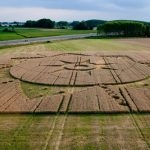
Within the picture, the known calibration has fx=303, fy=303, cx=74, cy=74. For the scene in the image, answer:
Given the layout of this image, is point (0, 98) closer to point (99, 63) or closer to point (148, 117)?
point (148, 117)

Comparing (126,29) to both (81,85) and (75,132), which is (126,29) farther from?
(75,132)

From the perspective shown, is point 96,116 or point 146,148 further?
point 96,116

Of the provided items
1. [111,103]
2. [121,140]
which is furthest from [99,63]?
[121,140]

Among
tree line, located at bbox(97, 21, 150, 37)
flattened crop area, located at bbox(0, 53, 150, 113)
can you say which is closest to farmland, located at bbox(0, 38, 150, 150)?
flattened crop area, located at bbox(0, 53, 150, 113)

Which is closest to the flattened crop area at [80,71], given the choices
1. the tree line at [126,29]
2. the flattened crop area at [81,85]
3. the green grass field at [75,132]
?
the flattened crop area at [81,85]

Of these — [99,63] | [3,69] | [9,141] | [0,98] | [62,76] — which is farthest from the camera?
[99,63]

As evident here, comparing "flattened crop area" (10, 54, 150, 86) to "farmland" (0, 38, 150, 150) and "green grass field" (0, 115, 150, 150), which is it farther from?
"green grass field" (0, 115, 150, 150)
